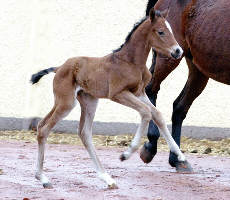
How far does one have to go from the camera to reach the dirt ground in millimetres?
5746

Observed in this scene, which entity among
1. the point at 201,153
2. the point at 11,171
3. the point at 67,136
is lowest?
the point at 67,136

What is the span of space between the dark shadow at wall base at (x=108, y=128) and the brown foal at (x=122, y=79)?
4.91 meters

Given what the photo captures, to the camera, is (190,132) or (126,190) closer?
(126,190)

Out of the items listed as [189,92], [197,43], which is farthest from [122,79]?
[189,92]

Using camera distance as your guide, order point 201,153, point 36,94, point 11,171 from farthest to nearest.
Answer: point 36,94, point 201,153, point 11,171

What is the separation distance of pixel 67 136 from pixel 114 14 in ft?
7.12

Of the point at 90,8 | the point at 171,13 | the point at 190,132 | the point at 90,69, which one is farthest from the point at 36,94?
the point at 90,69

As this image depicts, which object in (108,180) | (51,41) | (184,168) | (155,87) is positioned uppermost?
(108,180)

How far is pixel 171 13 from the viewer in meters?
7.91

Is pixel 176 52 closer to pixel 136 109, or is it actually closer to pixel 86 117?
pixel 136 109

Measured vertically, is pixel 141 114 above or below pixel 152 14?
below

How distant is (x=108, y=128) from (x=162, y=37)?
5633 millimetres

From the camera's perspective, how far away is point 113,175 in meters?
6.92

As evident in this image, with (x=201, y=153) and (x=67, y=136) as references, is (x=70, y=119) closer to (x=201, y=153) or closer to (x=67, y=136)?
(x=67, y=136)
